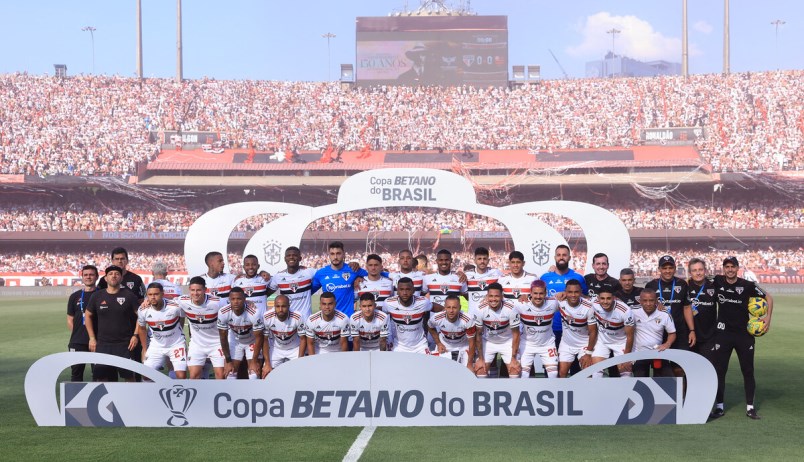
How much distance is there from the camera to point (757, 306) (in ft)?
33.0

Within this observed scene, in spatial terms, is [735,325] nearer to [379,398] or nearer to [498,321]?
[498,321]

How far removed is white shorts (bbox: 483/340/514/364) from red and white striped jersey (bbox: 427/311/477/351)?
30 cm

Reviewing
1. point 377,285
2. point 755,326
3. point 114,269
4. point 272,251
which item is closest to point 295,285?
point 377,285

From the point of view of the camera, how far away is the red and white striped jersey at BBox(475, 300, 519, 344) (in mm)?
10570

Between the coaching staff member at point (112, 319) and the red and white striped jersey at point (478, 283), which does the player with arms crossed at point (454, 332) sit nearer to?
the red and white striped jersey at point (478, 283)

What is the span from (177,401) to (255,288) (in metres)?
2.32

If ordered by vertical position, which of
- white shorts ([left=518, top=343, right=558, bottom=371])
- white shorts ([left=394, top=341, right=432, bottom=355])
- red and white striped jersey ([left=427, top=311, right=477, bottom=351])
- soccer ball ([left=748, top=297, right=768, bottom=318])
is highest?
soccer ball ([left=748, top=297, right=768, bottom=318])

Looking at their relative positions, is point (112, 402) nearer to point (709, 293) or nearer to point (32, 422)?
point (32, 422)

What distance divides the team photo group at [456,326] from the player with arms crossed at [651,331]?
1 centimetres

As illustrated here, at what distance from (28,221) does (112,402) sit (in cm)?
4318

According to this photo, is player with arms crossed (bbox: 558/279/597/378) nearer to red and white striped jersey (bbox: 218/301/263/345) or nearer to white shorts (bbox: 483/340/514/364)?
white shorts (bbox: 483/340/514/364)

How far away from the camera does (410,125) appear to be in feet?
182

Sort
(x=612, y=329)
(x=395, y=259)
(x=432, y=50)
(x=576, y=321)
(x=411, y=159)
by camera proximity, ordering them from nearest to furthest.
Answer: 1. (x=612, y=329)
2. (x=576, y=321)
3. (x=395, y=259)
4. (x=411, y=159)
5. (x=432, y=50)

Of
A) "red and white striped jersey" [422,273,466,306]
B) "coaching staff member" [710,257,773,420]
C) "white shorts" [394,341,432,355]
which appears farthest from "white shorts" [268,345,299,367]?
"coaching staff member" [710,257,773,420]
